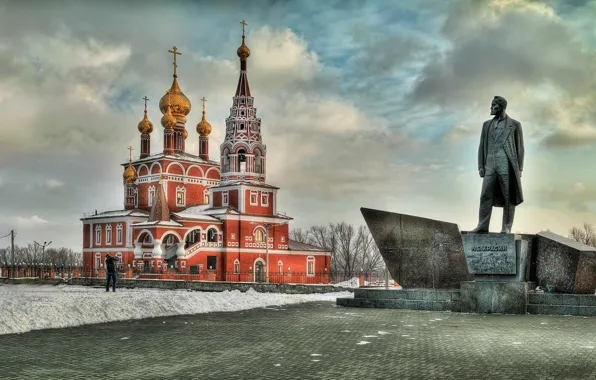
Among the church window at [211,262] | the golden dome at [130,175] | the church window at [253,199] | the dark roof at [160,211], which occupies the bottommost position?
the church window at [211,262]

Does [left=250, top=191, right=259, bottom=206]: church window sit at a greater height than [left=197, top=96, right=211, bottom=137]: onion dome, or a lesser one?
lesser

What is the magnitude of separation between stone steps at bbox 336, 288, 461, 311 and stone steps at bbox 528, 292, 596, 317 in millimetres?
1450

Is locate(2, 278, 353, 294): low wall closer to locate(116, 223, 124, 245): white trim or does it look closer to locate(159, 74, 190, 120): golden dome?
locate(116, 223, 124, 245): white trim

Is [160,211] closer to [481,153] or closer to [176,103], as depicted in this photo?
[176,103]

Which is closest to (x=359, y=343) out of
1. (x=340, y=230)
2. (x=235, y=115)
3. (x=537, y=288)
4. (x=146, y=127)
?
(x=537, y=288)

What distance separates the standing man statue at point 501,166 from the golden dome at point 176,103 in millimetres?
50274

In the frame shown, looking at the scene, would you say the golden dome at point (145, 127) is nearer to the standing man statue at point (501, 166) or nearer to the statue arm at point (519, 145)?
the standing man statue at point (501, 166)

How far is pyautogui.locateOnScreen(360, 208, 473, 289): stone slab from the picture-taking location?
14.9 metres

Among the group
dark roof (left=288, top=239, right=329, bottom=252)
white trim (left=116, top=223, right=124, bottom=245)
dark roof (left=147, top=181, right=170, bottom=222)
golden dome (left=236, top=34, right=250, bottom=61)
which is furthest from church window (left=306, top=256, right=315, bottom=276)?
golden dome (left=236, top=34, right=250, bottom=61)

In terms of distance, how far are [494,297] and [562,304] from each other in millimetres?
1260

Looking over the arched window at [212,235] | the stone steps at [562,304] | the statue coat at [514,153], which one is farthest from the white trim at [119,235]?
the stone steps at [562,304]

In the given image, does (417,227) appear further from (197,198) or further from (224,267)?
(197,198)

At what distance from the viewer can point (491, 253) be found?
42.4 feet

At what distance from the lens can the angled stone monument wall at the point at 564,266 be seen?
13.1 m
